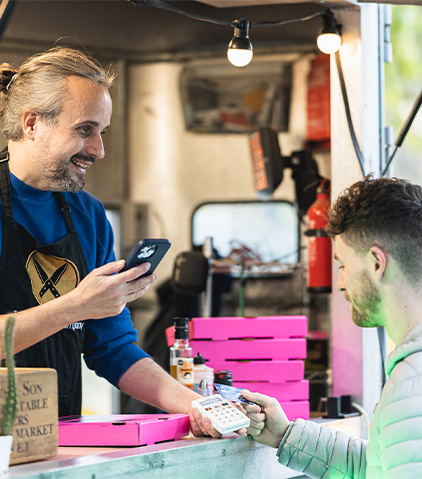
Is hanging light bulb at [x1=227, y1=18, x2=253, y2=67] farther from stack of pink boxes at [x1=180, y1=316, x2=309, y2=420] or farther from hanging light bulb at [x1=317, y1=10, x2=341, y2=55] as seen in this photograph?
stack of pink boxes at [x1=180, y1=316, x2=309, y2=420]

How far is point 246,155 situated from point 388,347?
8.09 feet

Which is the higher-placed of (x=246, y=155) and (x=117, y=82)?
(x=117, y=82)

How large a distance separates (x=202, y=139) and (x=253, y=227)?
770mm

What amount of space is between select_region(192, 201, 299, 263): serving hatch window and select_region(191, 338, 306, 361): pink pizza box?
242cm

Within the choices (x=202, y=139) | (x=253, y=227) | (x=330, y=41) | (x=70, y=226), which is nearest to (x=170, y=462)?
(x=70, y=226)

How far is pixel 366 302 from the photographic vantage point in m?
1.71

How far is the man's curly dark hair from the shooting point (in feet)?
5.48

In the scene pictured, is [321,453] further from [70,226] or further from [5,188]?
[5,188]

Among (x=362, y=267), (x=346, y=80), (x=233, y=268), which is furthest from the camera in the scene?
(x=233, y=268)

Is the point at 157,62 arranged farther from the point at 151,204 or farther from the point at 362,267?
the point at 362,267

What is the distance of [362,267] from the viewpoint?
1720mm

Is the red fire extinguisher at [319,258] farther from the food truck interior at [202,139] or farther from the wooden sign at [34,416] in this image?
the wooden sign at [34,416]

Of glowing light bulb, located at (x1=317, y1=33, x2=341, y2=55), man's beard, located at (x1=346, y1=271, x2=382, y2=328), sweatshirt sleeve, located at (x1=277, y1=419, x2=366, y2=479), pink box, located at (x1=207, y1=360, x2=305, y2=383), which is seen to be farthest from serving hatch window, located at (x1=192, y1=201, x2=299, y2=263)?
man's beard, located at (x1=346, y1=271, x2=382, y2=328)

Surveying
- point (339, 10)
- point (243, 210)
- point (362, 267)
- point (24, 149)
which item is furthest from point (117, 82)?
point (362, 267)
